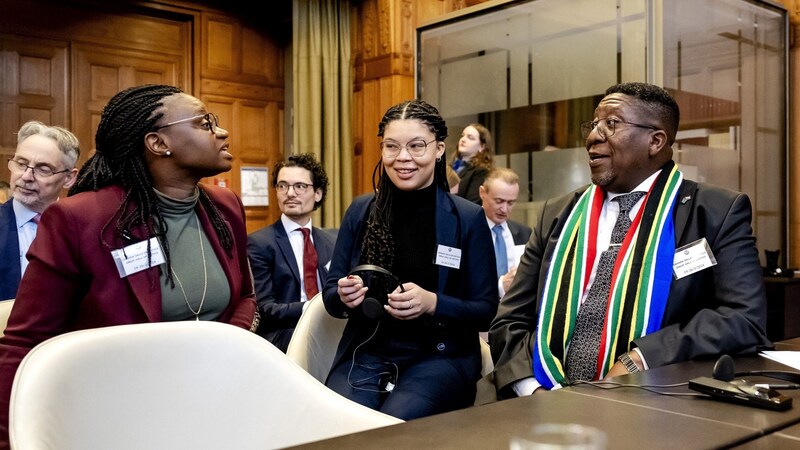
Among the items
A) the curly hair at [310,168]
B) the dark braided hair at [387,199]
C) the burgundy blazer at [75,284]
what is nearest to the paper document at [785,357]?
the dark braided hair at [387,199]

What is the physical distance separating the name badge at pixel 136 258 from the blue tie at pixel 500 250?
2.18 metres

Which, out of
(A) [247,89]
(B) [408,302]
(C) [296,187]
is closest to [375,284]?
(B) [408,302]

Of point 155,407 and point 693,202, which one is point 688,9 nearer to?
point 693,202

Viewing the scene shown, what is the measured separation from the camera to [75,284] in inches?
71.1

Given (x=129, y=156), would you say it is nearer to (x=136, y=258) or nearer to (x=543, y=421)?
(x=136, y=258)

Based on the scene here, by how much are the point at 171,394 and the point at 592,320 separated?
1150 mm

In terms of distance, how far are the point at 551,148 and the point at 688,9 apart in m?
1.23

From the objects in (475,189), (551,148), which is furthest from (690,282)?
(551,148)

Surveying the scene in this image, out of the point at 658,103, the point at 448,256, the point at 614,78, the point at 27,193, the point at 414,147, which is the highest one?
the point at 614,78

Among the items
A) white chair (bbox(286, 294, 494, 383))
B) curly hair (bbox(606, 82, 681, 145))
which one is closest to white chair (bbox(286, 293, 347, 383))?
white chair (bbox(286, 294, 494, 383))

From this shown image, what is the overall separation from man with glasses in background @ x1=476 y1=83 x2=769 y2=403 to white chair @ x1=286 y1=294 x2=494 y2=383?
341 mm

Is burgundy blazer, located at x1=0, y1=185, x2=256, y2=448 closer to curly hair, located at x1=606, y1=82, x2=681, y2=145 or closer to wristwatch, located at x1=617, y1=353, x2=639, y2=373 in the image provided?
wristwatch, located at x1=617, y1=353, x2=639, y2=373

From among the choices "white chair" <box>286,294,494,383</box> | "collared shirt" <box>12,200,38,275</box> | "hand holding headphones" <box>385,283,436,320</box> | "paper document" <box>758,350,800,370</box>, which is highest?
"collared shirt" <box>12,200,38,275</box>

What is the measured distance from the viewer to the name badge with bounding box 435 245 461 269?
230 centimetres
